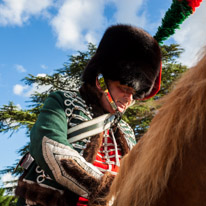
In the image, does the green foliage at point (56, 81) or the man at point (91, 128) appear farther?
the green foliage at point (56, 81)

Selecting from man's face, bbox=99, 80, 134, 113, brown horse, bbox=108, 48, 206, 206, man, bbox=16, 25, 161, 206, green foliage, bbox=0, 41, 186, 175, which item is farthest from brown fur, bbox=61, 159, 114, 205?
green foliage, bbox=0, 41, 186, 175

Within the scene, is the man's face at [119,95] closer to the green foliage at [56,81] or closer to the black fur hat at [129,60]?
the black fur hat at [129,60]

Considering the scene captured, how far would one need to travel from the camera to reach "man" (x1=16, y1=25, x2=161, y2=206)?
1.25m

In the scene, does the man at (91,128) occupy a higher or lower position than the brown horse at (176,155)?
higher

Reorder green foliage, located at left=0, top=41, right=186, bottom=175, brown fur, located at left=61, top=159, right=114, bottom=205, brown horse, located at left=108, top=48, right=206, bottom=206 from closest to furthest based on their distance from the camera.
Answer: brown horse, located at left=108, top=48, right=206, bottom=206
brown fur, located at left=61, top=159, right=114, bottom=205
green foliage, located at left=0, top=41, right=186, bottom=175

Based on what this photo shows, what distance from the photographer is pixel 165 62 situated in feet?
34.6

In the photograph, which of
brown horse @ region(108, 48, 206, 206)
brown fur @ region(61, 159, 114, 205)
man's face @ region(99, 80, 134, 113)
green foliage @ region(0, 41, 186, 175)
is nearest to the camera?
brown horse @ region(108, 48, 206, 206)

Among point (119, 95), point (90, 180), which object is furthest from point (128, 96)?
point (90, 180)

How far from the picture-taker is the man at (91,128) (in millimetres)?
1254

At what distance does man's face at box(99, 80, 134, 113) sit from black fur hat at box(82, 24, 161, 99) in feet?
0.13

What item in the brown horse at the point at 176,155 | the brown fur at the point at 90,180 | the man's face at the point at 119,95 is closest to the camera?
the brown horse at the point at 176,155

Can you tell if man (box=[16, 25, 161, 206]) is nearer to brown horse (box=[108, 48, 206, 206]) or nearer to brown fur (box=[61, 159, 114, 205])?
brown fur (box=[61, 159, 114, 205])

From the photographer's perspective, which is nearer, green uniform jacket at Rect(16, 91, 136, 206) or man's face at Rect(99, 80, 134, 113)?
green uniform jacket at Rect(16, 91, 136, 206)

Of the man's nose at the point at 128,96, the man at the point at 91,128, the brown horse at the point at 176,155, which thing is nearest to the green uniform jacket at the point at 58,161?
the man at the point at 91,128
